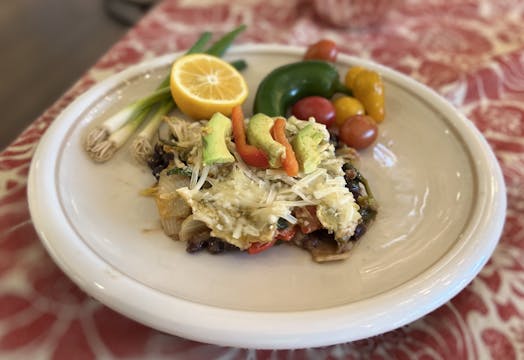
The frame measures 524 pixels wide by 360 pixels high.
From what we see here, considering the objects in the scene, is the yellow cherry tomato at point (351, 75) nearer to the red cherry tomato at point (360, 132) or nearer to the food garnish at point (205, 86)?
the red cherry tomato at point (360, 132)

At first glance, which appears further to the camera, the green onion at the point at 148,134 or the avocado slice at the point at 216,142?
the green onion at the point at 148,134

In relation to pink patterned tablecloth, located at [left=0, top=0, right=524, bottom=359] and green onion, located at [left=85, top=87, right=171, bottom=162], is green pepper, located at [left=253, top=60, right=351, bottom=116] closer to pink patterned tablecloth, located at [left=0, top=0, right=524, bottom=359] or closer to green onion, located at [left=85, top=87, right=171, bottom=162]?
green onion, located at [left=85, top=87, right=171, bottom=162]

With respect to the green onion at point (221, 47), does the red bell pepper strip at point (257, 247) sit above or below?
below

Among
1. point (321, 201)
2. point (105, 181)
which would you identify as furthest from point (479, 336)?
point (105, 181)

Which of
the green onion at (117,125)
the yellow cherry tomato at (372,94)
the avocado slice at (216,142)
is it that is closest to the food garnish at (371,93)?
the yellow cherry tomato at (372,94)

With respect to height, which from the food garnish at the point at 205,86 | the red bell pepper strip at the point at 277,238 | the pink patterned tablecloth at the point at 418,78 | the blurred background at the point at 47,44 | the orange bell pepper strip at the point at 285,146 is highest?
the orange bell pepper strip at the point at 285,146

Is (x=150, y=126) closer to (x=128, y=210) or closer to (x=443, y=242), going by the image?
(x=128, y=210)

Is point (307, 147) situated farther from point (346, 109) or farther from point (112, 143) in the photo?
point (112, 143)

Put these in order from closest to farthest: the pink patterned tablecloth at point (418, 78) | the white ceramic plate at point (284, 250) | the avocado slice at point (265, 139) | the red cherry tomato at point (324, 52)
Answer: the white ceramic plate at point (284, 250)
the pink patterned tablecloth at point (418, 78)
the avocado slice at point (265, 139)
the red cherry tomato at point (324, 52)
